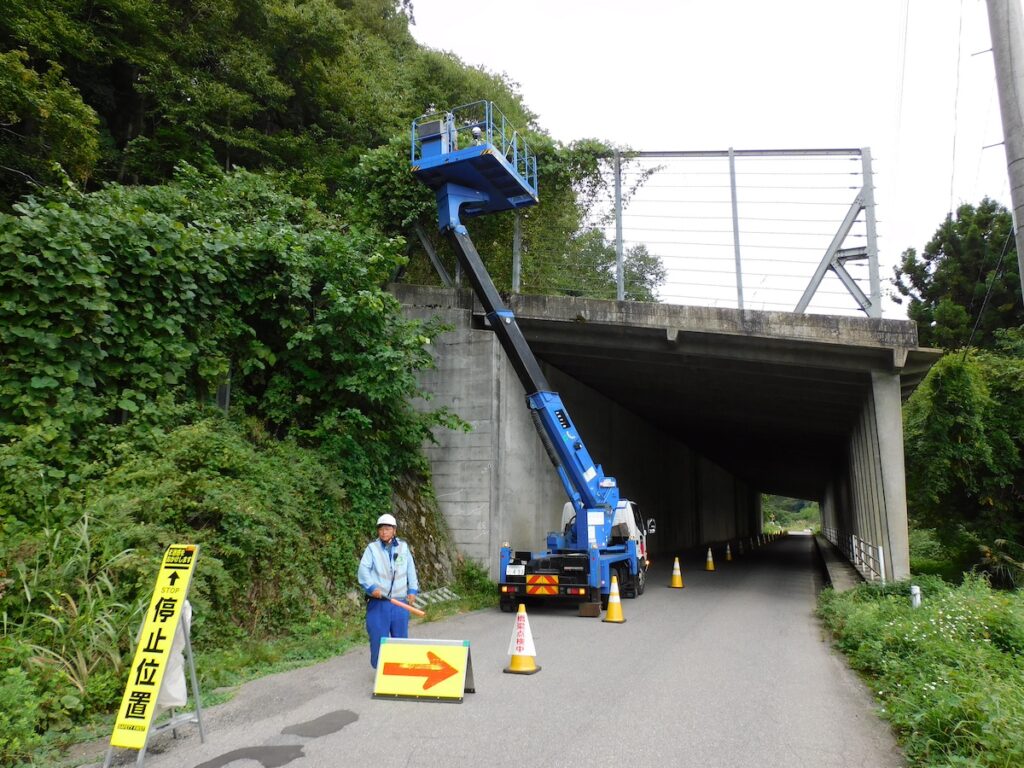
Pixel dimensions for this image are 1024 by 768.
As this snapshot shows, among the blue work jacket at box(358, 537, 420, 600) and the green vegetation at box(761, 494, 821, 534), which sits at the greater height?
the blue work jacket at box(358, 537, 420, 600)

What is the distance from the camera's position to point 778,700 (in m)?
6.54

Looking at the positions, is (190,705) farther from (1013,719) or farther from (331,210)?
(331,210)

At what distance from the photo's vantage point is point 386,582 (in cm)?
687

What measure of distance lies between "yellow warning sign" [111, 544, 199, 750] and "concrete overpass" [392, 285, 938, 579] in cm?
971

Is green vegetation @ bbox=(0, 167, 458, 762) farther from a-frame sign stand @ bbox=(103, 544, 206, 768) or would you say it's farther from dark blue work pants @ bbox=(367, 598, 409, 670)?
dark blue work pants @ bbox=(367, 598, 409, 670)

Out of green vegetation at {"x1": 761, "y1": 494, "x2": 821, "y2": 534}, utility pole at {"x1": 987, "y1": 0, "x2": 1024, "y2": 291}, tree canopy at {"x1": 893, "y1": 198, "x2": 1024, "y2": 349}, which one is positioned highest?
tree canopy at {"x1": 893, "y1": 198, "x2": 1024, "y2": 349}

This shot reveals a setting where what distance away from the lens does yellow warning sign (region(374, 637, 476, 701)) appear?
623 centimetres

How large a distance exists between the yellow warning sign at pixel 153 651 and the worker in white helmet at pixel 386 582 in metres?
1.95

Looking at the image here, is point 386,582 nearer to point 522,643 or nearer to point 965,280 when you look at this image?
point 522,643

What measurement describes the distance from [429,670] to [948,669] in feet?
15.2

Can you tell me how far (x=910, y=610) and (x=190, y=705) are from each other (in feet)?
28.0

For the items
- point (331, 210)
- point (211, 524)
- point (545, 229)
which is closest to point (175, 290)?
point (211, 524)

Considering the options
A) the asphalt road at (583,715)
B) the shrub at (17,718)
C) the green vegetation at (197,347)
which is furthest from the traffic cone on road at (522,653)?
the shrub at (17,718)

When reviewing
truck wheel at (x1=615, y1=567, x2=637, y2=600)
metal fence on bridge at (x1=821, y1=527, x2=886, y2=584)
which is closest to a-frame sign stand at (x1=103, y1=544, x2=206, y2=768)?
truck wheel at (x1=615, y1=567, x2=637, y2=600)
